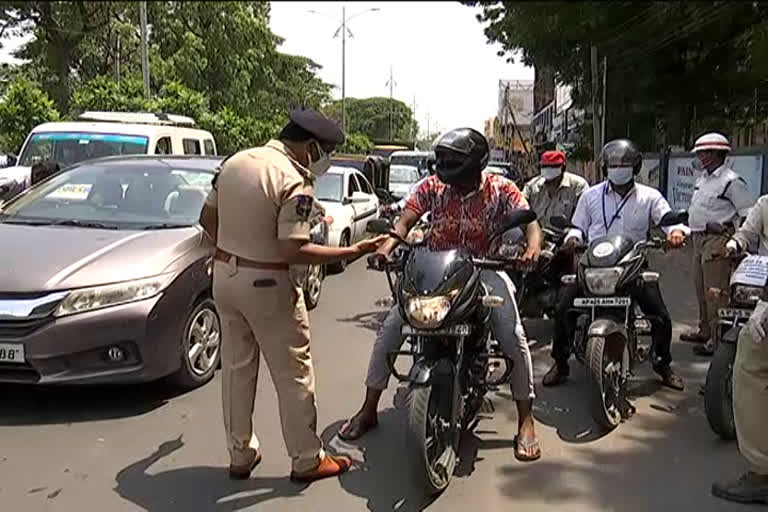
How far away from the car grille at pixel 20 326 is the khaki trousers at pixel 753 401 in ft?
12.1

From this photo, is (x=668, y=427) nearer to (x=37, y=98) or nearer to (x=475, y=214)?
(x=475, y=214)

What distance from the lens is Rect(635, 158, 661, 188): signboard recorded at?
45.5 feet

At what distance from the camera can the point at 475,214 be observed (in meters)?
4.24

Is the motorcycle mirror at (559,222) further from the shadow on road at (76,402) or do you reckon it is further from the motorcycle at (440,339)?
the shadow on road at (76,402)

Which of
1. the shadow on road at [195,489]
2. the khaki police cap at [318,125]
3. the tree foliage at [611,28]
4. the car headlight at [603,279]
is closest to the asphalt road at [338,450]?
the shadow on road at [195,489]

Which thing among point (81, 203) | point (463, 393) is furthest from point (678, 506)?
point (81, 203)

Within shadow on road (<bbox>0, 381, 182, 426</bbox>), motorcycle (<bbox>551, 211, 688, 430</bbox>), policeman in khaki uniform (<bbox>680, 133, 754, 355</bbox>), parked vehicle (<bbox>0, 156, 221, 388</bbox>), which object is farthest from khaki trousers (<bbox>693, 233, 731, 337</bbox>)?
shadow on road (<bbox>0, 381, 182, 426</bbox>)

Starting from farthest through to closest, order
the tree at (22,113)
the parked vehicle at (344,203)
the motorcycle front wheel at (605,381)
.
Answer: the tree at (22,113), the parked vehicle at (344,203), the motorcycle front wheel at (605,381)

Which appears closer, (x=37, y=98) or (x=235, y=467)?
(x=235, y=467)

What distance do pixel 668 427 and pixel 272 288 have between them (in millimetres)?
2648

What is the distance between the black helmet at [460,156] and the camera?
4.12 metres

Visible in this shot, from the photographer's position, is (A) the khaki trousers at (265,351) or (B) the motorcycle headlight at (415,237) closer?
(A) the khaki trousers at (265,351)

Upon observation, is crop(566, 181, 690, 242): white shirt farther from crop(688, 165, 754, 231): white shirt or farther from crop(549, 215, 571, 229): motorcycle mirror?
crop(688, 165, 754, 231): white shirt

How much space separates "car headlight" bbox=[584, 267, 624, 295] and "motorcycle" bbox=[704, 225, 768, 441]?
595 millimetres
